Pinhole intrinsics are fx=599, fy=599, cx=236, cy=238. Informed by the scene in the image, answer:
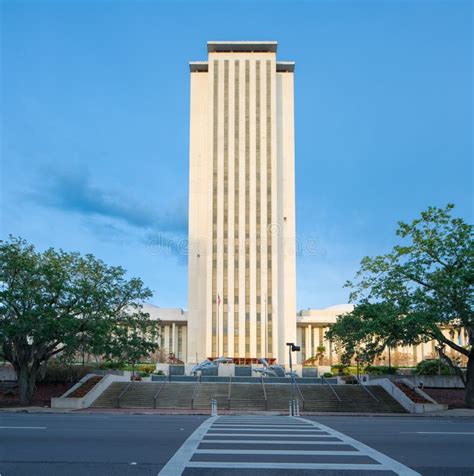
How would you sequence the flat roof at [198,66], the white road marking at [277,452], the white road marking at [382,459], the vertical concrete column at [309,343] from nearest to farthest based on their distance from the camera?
1. the white road marking at [382,459]
2. the white road marking at [277,452]
3. the flat roof at [198,66]
4. the vertical concrete column at [309,343]

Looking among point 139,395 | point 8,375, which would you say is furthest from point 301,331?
point 139,395

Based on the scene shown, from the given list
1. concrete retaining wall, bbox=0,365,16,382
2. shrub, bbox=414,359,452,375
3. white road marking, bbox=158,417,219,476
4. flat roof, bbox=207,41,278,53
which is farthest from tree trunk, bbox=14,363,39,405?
flat roof, bbox=207,41,278,53

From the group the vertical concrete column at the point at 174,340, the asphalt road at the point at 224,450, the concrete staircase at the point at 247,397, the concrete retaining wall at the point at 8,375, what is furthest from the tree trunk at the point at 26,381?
the vertical concrete column at the point at 174,340

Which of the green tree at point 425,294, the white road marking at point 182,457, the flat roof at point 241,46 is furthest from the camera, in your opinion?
the flat roof at point 241,46

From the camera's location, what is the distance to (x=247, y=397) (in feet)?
125

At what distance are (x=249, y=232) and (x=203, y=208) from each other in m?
8.48

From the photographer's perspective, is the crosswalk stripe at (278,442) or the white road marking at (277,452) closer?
the white road marking at (277,452)

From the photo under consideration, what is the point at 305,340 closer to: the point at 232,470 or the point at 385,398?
the point at 385,398

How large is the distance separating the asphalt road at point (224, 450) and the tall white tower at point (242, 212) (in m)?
69.1

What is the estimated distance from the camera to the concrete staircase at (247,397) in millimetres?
36062

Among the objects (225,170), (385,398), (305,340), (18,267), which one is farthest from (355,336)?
(305,340)

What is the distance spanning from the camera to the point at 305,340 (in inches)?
4299

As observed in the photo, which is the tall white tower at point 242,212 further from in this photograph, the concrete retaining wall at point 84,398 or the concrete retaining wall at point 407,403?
the concrete retaining wall at point 407,403

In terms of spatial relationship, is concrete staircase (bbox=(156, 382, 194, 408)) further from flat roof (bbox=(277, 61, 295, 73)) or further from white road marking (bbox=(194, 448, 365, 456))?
flat roof (bbox=(277, 61, 295, 73))
